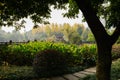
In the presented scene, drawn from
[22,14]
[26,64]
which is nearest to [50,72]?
[22,14]

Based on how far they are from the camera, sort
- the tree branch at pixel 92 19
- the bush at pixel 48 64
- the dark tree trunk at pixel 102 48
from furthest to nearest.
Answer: the bush at pixel 48 64
the dark tree trunk at pixel 102 48
the tree branch at pixel 92 19

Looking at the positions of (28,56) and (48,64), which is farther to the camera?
(28,56)

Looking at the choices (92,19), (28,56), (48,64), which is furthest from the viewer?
(28,56)

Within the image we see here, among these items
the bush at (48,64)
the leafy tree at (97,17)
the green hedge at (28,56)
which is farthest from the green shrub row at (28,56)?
the leafy tree at (97,17)

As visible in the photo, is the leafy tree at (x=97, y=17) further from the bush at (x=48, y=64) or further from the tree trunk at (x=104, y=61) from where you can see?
the bush at (x=48, y=64)

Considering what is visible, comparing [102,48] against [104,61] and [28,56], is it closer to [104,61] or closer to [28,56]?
[104,61]

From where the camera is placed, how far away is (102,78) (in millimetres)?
6426

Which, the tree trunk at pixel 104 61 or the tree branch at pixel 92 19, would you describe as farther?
the tree trunk at pixel 104 61

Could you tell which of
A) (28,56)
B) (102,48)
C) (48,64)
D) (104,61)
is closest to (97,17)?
(102,48)

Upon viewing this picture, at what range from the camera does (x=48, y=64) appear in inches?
460

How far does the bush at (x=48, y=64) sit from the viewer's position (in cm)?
1163

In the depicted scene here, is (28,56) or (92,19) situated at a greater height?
(92,19)

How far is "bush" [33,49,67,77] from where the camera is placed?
11.6 m

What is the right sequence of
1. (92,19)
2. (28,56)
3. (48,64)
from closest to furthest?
(92,19) < (48,64) < (28,56)
